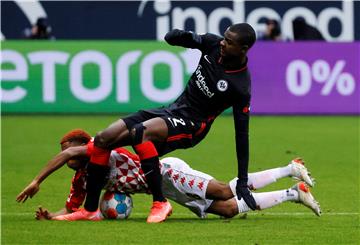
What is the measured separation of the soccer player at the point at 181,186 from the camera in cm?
1040

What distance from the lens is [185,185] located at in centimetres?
1048

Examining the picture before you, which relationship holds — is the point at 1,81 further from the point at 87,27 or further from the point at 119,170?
the point at 119,170

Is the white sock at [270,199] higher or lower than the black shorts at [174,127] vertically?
lower

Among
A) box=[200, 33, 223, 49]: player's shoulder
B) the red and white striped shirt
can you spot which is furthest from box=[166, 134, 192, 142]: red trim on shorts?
box=[200, 33, 223, 49]: player's shoulder

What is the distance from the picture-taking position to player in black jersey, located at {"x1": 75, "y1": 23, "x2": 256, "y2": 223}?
33.2 ft

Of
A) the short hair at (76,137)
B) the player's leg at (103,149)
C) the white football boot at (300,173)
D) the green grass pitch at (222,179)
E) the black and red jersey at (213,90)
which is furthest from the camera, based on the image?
the white football boot at (300,173)

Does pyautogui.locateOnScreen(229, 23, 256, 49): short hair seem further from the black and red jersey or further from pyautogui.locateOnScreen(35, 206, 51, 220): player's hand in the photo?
pyautogui.locateOnScreen(35, 206, 51, 220): player's hand

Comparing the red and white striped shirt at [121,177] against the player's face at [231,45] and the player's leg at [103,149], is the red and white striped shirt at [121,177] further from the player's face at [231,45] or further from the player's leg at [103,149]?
the player's face at [231,45]

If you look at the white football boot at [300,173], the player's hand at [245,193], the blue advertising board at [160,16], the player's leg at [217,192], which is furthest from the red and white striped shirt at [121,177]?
the blue advertising board at [160,16]

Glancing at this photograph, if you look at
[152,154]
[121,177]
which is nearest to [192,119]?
[152,154]

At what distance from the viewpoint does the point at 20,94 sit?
23094 mm

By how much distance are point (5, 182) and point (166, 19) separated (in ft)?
47.5

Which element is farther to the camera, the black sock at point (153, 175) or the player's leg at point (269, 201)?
the player's leg at point (269, 201)

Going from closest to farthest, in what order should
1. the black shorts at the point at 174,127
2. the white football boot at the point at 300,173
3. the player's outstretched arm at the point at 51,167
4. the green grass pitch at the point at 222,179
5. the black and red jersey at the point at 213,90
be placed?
1. the green grass pitch at the point at 222,179
2. the player's outstretched arm at the point at 51,167
3. the black and red jersey at the point at 213,90
4. the black shorts at the point at 174,127
5. the white football boot at the point at 300,173
